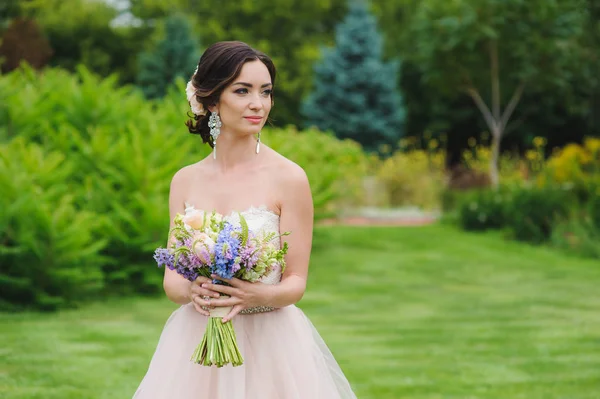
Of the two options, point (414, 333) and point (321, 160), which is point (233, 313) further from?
point (321, 160)

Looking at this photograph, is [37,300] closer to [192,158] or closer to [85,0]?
[192,158]

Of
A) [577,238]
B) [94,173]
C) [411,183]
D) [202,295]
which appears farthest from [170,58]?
[202,295]

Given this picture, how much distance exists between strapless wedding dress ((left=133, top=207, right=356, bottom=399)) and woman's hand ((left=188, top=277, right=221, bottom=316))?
281mm

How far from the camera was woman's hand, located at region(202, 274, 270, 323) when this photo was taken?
327 cm

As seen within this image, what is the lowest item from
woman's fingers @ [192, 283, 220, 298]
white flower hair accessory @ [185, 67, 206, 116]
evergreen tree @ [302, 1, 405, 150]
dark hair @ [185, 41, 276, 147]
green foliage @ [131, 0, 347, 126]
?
woman's fingers @ [192, 283, 220, 298]

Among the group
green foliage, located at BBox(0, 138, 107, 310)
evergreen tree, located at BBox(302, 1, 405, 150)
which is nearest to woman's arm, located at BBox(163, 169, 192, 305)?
green foliage, located at BBox(0, 138, 107, 310)

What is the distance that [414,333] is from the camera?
880 cm

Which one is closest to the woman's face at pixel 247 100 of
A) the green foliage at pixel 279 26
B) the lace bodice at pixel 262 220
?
the lace bodice at pixel 262 220

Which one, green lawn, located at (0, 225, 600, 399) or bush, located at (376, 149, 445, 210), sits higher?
bush, located at (376, 149, 445, 210)

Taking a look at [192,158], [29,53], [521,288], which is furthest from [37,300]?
[29,53]

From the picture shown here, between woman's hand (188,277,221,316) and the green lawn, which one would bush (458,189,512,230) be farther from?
woman's hand (188,277,221,316)

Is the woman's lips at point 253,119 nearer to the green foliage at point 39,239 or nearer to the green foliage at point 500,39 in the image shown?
the green foliage at point 39,239

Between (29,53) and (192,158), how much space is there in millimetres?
7233

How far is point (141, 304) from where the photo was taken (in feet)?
33.2
